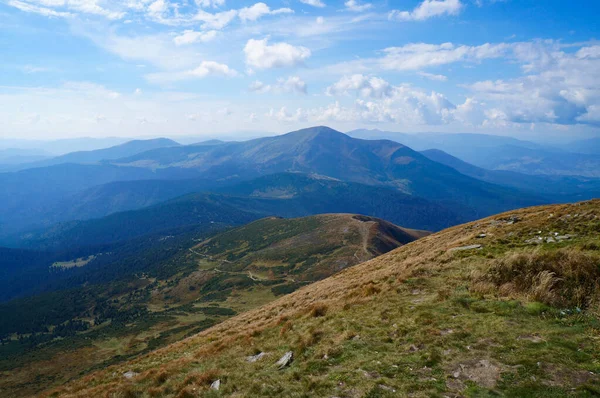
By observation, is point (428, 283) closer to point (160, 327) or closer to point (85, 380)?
point (85, 380)

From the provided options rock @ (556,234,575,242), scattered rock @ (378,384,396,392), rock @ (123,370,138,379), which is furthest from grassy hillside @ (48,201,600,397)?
rock @ (556,234,575,242)

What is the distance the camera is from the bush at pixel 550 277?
15.6 m

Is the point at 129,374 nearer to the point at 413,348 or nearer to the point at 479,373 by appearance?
the point at 413,348

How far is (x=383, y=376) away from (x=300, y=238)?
15189 cm

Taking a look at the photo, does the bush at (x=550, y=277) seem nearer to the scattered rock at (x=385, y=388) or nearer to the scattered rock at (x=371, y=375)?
the scattered rock at (x=371, y=375)

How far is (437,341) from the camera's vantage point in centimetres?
1416

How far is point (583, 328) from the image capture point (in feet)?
43.7

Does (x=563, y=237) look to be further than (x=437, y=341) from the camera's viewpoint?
Yes

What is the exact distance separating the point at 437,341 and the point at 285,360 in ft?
22.9

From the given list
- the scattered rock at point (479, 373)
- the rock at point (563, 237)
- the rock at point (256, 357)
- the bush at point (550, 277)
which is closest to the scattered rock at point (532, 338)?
the scattered rock at point (479, 373)

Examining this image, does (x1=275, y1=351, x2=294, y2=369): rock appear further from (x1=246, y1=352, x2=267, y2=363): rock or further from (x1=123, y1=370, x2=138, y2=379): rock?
(x1=123, y1=370, x2=138, y2=379): rock

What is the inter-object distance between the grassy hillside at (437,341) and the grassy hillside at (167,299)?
52785 mm

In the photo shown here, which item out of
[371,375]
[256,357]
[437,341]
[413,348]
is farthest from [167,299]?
[437,341]

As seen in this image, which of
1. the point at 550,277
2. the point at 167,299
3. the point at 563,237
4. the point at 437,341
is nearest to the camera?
the point at 437,341
